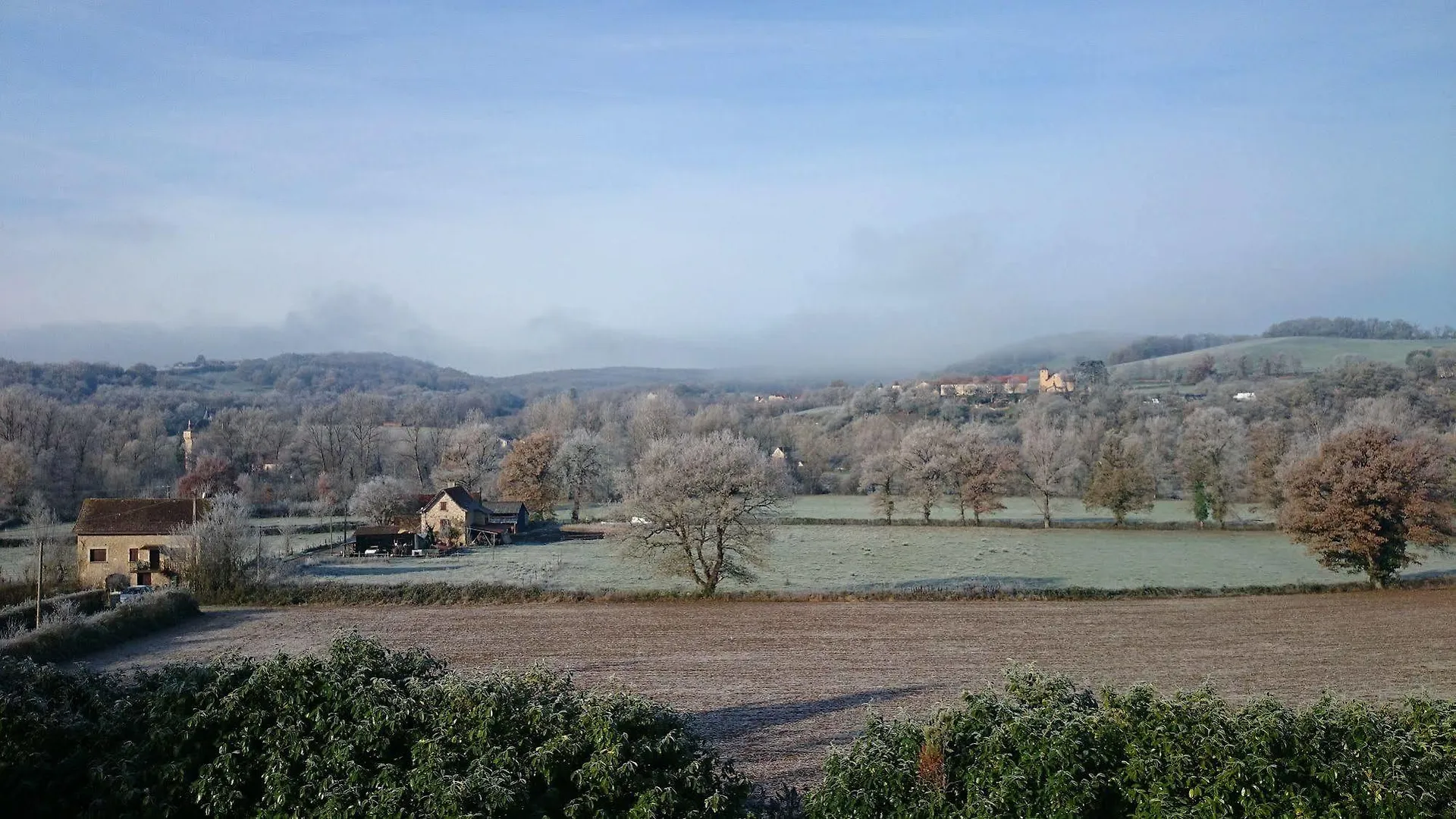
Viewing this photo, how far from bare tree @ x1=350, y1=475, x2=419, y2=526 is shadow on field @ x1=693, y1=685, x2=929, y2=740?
48.6 meters

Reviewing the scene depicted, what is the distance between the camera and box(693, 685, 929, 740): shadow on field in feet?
55.5

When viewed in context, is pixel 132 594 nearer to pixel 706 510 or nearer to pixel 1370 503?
pixel 706 510

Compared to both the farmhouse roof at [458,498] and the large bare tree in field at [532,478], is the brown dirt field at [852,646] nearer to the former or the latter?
the farmhouse roof at [458,498]

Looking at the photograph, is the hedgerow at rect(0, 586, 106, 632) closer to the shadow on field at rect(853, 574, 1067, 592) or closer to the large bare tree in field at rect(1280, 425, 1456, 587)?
the shadow on field at rect(853, 574, 1067, 592)

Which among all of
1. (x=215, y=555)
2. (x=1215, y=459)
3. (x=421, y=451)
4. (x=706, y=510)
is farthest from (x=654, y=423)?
(x=706, y=510)

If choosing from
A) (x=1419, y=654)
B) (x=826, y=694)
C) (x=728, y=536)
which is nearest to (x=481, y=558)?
(x=728, y=536)

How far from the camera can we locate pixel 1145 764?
26.7ft

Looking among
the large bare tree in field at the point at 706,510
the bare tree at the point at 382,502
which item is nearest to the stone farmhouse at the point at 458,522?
the bare tree at the point at 382,502

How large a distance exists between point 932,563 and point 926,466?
21.2 m

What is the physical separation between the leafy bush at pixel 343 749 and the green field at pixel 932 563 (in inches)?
1046

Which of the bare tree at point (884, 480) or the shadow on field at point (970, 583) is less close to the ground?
the bare tree at point (884, 480)

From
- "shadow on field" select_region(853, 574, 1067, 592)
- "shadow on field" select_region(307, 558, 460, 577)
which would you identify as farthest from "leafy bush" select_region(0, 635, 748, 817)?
"shadow on field" select_region(307, 558, 460, 577)

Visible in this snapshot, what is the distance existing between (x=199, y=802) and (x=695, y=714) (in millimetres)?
10829

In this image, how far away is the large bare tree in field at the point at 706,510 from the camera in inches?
1325
